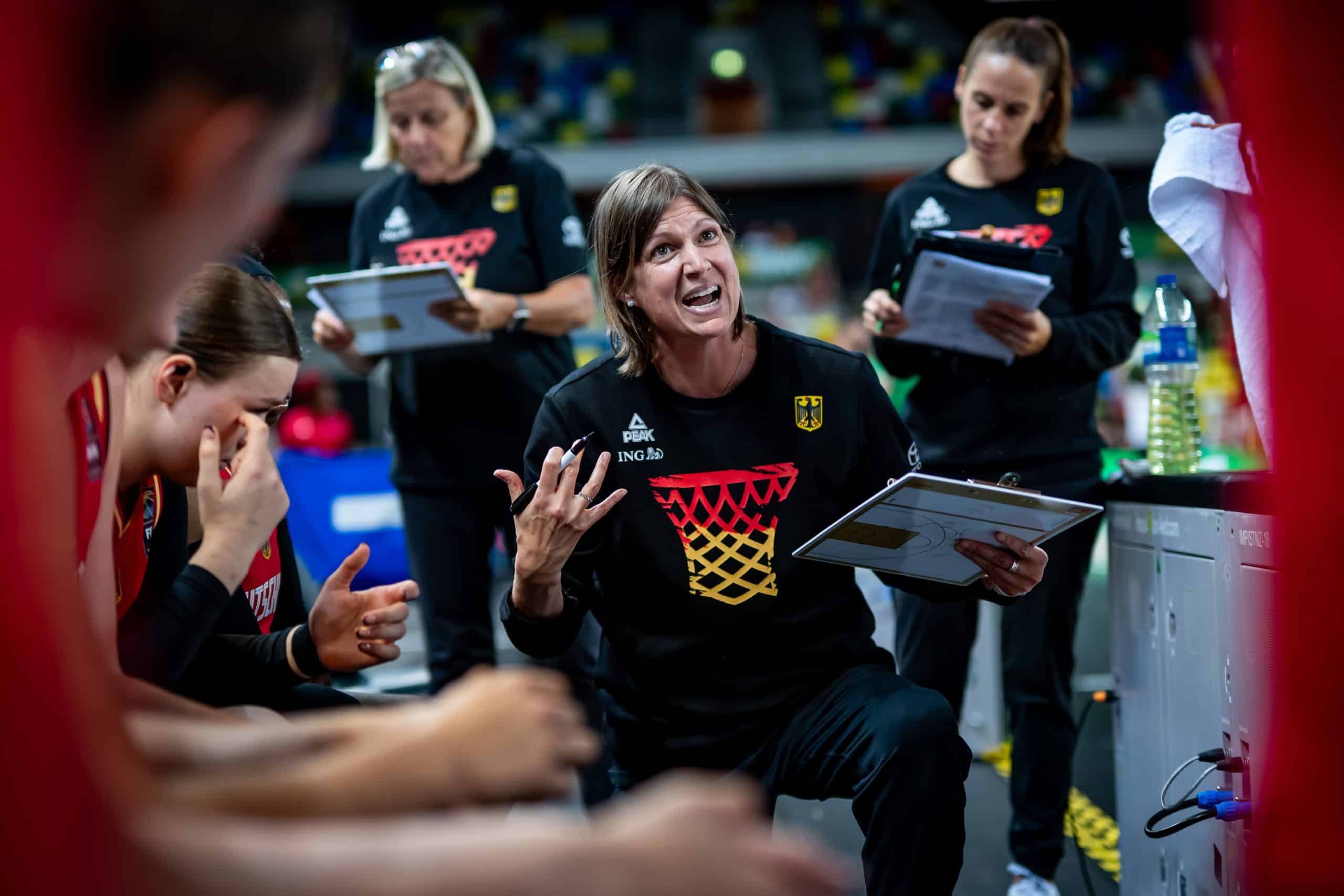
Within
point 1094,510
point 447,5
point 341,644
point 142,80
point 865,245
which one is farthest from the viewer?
point 447,5

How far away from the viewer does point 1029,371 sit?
7.55 ft

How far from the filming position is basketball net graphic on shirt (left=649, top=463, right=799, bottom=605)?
1718 millimetres

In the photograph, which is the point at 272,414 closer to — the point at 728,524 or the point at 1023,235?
the point at 728,524

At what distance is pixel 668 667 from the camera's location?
5.73 feet

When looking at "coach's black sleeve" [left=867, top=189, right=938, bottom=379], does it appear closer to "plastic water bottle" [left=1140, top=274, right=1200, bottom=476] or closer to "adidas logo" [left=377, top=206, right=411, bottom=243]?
"plastic water bottle" [left=1140, top=274, right=1200, bottom=476]

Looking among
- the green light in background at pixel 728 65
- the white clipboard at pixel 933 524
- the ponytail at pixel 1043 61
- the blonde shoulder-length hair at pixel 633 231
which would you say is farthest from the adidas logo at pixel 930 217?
the green light in background at pixel 728 65

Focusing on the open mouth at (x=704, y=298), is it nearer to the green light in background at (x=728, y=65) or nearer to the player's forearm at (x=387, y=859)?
the player's forearm at (x=387, y=859)

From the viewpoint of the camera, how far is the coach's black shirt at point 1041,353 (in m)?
2.28

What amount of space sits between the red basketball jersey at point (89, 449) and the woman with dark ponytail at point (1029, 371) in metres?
1.64

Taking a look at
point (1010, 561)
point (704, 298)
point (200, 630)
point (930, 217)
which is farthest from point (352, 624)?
point (930, 217)

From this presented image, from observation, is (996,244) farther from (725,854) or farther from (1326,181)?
(725,854)

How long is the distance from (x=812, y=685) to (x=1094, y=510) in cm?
55

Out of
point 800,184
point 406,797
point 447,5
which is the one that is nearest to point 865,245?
point 800,184

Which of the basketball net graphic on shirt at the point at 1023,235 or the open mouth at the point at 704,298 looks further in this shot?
the basketball net graphic on shirt at the point at 1023,235
